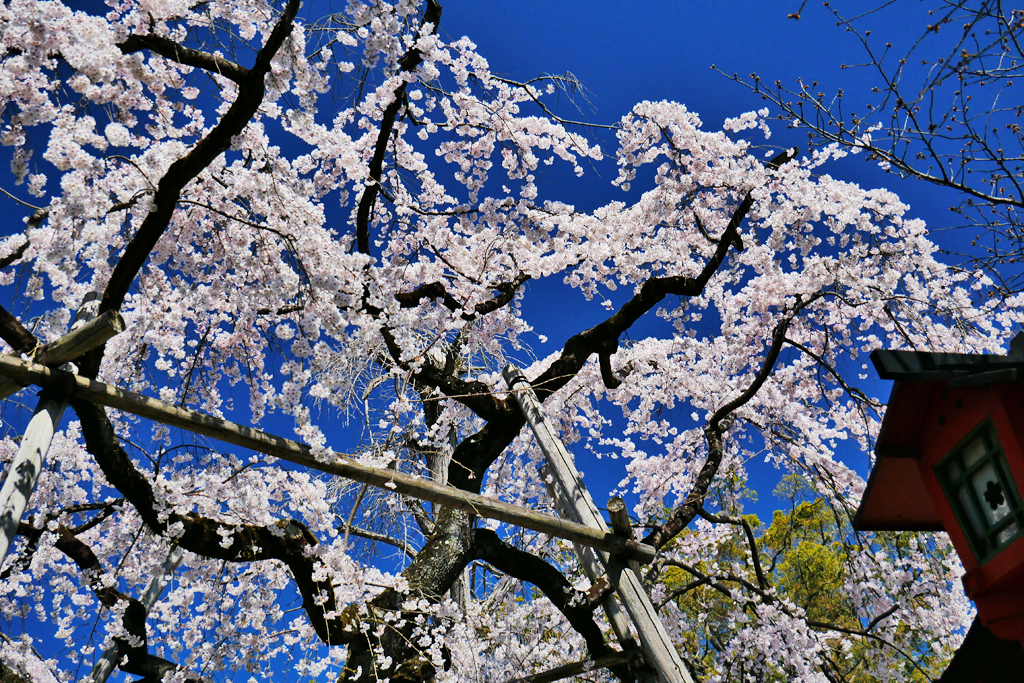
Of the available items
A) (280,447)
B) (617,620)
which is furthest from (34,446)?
(617,620)

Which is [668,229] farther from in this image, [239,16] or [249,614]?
[249,614]

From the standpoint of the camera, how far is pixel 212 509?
430 centimetres

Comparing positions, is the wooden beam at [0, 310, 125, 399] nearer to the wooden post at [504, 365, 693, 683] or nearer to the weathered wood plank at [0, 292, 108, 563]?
the weathered wood plank at [0, 292, 108, 563]

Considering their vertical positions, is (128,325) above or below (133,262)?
above

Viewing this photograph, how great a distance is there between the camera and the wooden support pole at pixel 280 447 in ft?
9.97

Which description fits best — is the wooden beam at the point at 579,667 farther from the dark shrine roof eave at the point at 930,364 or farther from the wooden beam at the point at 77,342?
the wooden beam at the point at 77,342

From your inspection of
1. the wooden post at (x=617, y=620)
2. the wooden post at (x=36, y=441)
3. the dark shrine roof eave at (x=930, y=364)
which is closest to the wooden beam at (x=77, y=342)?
the wooden post at (x=36, y=441)

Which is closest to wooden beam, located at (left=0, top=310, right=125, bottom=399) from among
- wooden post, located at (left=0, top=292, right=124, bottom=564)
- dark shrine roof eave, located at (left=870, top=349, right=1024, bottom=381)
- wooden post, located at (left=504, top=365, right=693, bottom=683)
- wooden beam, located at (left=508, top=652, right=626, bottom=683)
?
wooden post, located at (left=0, top=292, right=124, bottom=564)

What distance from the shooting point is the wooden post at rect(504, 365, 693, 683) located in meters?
3.83

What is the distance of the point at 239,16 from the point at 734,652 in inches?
283

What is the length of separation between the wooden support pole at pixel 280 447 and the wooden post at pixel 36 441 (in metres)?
0.11

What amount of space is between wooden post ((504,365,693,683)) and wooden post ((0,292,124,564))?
2950 mm

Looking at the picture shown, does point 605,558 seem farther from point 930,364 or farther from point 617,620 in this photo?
point 930,364

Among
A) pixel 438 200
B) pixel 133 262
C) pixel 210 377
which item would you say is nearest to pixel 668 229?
pixel 438 200
